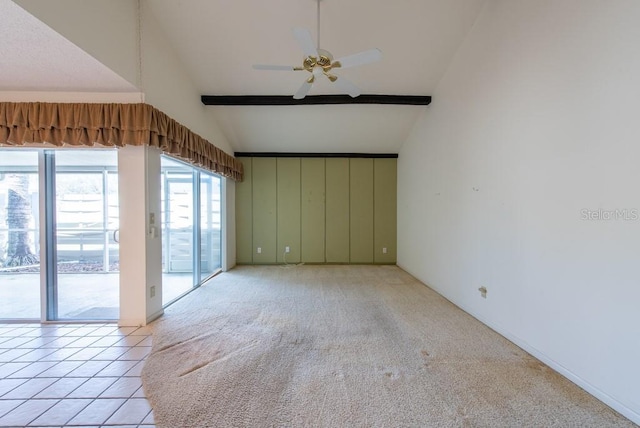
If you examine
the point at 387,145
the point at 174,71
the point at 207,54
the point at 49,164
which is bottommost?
the point at 49,164

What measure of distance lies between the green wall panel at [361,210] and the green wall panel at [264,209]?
71.0 inches

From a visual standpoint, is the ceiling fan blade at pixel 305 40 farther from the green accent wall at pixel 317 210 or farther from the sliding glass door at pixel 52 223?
the green accent wall at pixel 317 210

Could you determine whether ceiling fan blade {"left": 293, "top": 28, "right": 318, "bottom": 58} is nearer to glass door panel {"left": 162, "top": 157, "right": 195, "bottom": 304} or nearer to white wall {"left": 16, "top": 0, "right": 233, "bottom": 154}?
white wall {"left": 16, "top": 0, "right": 233, "bottom": 154}

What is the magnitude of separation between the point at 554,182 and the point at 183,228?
4.68 metres

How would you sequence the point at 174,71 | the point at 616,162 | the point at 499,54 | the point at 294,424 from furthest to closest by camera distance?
the point at 174,71, the point at 499,54, the point at 616,162, the point at 294,424

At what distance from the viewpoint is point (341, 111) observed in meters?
4.91

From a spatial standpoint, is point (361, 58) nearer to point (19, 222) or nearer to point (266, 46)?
point (266, 46)

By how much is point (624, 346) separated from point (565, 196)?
1036mm

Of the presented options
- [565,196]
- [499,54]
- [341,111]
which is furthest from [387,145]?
[565,196]

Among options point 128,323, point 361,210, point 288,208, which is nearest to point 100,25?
point 128,323

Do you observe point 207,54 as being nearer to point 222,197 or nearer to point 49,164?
point 49,164

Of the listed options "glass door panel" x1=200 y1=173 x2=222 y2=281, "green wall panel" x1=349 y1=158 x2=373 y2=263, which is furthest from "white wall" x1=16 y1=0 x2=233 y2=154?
"green wall panel" x1=349 y1=158 x2=373 y2=263

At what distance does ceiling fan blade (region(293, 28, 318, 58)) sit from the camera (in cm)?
218

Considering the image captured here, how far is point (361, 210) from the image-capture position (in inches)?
250
